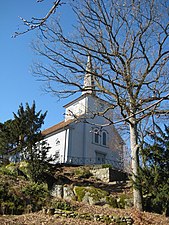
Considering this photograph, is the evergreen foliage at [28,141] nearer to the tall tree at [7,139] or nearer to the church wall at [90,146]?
the tall tree at [7,139]

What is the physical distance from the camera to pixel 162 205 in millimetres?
10211

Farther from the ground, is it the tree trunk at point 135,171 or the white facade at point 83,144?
the white facade at point 83,144

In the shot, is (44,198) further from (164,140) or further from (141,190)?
(164,140)

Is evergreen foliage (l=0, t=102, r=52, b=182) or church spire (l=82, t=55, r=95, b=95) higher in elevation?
church spire (l=82, t=55, r=95, b=95)

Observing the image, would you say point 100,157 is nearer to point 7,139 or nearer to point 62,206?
point 7,139

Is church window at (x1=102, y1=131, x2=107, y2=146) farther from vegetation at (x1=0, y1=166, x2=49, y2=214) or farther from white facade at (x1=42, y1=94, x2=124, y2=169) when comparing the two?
vegetation at (x1=0, y1=166, x2=49, y2=214)

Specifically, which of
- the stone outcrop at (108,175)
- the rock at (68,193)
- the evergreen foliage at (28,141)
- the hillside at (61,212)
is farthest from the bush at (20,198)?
the stone outcrop at (108,175)

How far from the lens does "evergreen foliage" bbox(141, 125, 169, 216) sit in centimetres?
1006

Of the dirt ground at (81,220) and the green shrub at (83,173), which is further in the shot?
the green shrub at (83,173)

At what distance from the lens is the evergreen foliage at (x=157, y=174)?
10065mm

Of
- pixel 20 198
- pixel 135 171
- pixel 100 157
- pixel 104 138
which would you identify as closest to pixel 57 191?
pixel 20 198

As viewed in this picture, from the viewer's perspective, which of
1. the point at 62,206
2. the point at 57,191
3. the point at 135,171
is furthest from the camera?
the point at 57,191

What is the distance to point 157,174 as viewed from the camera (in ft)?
33.2

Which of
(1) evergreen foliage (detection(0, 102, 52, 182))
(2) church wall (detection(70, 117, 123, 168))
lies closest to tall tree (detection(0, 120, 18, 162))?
(1) evergreen foliage (detection(0, 102, 52, 182))
